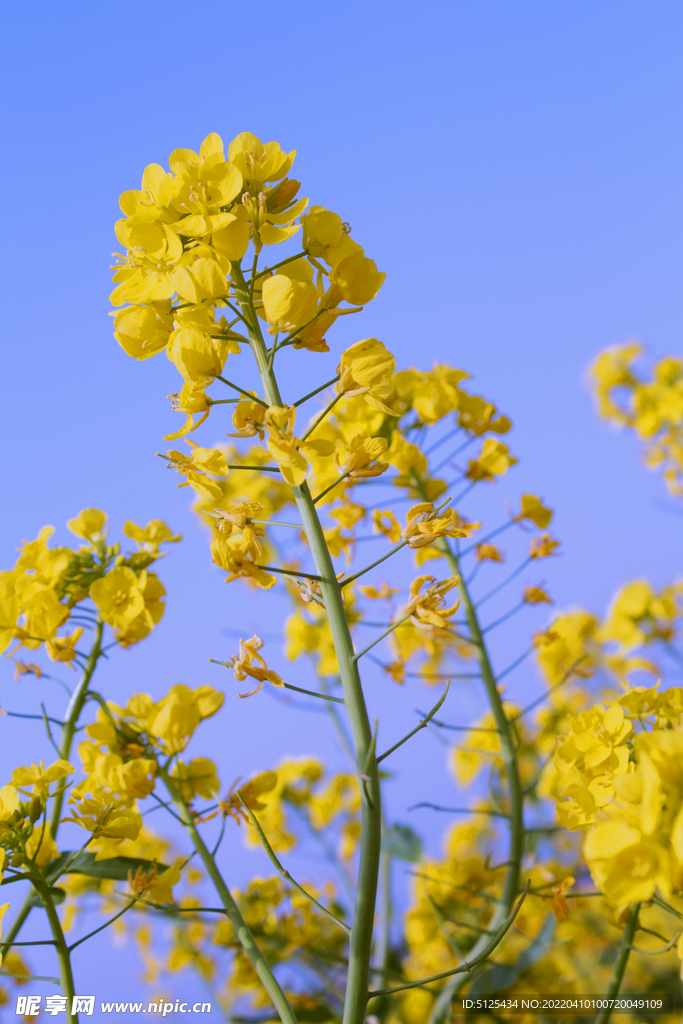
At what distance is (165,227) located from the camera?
115 cm

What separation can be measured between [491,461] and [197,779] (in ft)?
3.50

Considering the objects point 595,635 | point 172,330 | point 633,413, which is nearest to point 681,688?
point 172,330

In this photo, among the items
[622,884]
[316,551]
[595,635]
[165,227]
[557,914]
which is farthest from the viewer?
[595,635]

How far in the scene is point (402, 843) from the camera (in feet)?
7.40

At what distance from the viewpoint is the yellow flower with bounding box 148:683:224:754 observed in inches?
54.7

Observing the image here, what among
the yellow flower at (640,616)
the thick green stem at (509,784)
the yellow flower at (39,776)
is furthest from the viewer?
the yellow flower at (640,616)

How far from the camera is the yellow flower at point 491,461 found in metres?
1.87

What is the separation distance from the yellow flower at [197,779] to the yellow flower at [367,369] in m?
0.86

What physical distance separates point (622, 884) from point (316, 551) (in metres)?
0.60

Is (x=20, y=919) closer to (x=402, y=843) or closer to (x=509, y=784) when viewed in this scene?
(x=509, y=784)

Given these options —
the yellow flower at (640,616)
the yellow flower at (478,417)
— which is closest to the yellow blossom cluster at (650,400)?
the yellow flower at (640,616)

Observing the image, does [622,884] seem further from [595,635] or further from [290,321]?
[595,635]

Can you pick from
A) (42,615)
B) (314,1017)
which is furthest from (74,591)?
(314,1017)

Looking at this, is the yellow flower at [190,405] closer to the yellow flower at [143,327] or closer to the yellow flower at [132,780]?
the yellow flower at [143,327]
